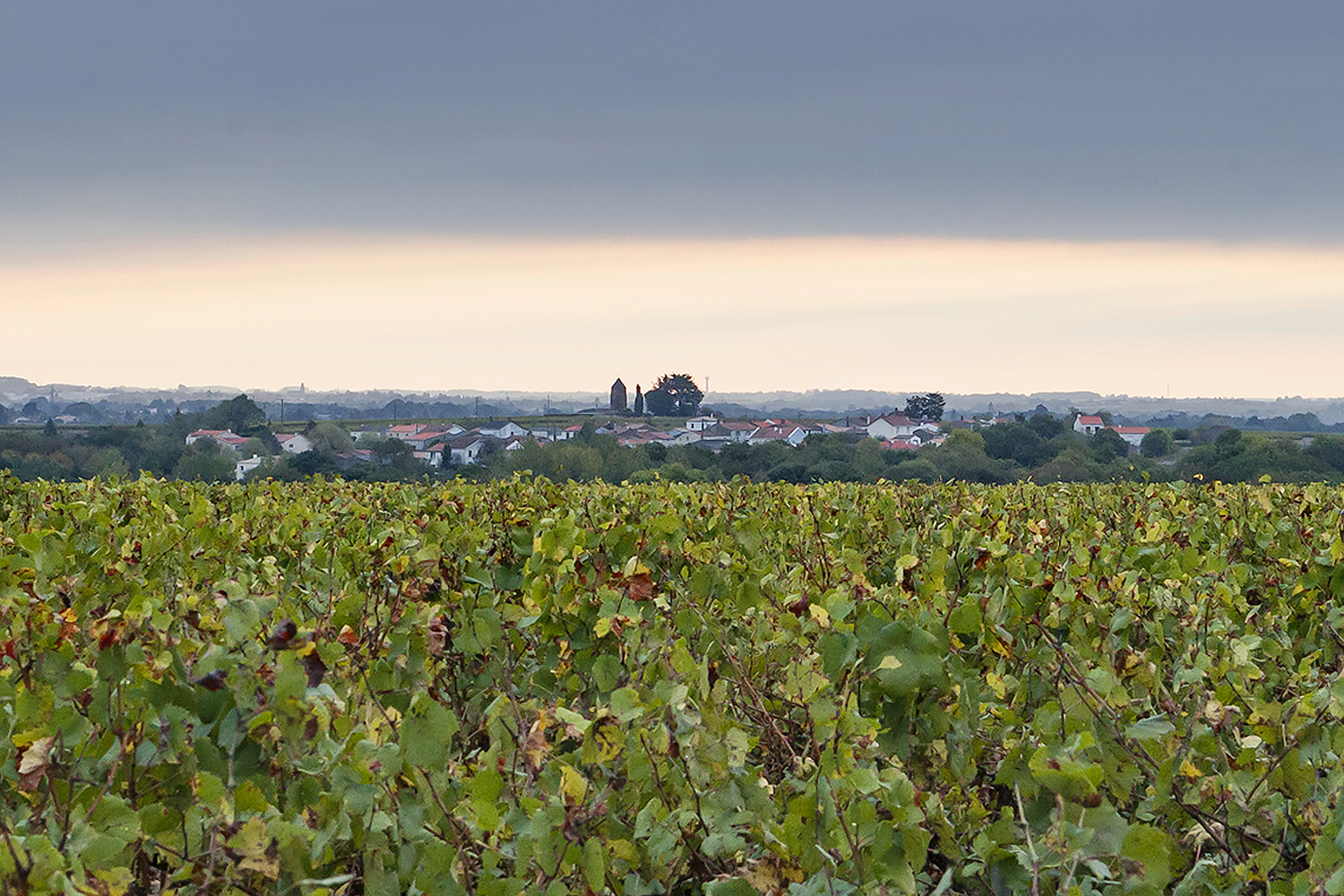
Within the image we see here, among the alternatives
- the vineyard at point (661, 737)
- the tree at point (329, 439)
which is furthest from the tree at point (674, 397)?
the vineyard at point (661, 737)

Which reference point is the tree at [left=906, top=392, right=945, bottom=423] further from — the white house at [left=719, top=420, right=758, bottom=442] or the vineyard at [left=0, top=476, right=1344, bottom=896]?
the vineyard at [left=0, top=476, right=1344, bottom=896]

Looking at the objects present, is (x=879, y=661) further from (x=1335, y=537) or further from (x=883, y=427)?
(x=883, y=427)

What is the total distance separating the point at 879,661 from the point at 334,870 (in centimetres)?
132

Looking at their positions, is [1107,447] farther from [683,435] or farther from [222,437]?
[222,437]

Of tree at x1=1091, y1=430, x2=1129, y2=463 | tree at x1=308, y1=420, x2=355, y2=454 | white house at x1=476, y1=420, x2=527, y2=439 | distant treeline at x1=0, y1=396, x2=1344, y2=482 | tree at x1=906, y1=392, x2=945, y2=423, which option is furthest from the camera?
tree at x1=906, y1=392, x2=945, y2=423

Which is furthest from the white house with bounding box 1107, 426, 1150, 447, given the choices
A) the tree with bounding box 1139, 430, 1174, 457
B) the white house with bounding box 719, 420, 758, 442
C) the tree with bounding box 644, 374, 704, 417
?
the tree with bounding box 644, 374, 704, 417

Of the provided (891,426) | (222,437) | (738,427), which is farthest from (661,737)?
(891,426)

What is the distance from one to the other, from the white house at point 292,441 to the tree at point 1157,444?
60.4m

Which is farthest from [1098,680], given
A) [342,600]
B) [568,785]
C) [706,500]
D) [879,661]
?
[706,500]

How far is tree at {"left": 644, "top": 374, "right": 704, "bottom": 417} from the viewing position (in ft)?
447

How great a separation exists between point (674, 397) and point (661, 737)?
134464 millimetres

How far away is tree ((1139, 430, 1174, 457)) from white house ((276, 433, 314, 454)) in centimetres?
6037

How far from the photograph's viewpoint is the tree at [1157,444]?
252 ft

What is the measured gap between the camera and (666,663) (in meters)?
2.86
